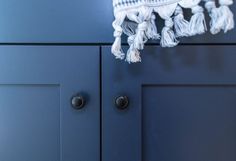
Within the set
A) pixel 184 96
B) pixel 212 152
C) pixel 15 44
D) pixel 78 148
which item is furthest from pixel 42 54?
pixel 212 152

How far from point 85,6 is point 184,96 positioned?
29cm

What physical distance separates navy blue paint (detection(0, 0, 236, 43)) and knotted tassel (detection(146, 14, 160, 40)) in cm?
6

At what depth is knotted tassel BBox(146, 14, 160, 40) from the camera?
524mm

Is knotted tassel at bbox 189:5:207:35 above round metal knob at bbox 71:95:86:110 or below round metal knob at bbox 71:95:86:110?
above

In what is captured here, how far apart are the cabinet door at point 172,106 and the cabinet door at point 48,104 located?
3cm

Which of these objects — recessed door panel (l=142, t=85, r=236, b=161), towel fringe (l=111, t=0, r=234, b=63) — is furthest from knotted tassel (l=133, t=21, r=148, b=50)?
recessed door panel (l=142, t=85, r=236, b=161)

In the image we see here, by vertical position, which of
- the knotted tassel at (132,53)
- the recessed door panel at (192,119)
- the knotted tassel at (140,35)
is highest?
the knotted tassel at (140,35)

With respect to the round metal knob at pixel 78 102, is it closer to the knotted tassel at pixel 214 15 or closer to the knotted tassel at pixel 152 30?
the knotted tassel at pixel 152 30

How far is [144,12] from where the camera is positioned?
501mm

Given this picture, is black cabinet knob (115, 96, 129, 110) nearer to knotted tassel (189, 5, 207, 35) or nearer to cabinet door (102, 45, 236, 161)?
cabinet door (102, 45, 236, 161)

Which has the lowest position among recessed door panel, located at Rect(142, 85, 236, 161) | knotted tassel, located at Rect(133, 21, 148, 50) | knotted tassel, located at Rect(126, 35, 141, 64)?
recessed door panel, located at Rect(142, 85, 236, 161)

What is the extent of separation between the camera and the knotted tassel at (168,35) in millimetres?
517

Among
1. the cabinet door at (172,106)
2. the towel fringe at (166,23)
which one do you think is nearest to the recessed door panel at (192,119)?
the cabinet door at (172,106)

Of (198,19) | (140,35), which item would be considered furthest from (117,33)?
(198,19)
